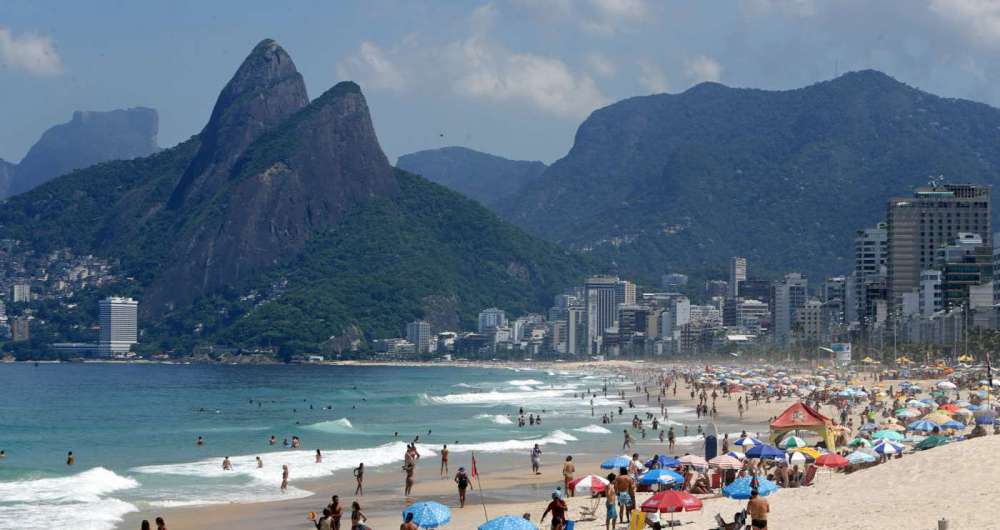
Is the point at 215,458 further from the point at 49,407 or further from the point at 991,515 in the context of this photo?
the point at 49,407

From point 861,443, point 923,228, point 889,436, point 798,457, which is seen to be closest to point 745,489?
point 798,457

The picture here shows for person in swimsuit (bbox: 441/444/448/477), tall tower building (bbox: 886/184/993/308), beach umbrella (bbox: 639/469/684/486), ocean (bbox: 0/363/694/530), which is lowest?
ocean (bbox: 0/363/694/530)

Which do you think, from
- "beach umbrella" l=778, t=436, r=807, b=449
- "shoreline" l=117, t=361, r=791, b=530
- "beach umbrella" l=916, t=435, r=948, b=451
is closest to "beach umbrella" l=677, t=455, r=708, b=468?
"beach umbrella" l=778, t=436, r=807, b=449

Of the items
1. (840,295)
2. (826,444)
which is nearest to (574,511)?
(826,444)

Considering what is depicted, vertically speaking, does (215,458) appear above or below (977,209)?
below

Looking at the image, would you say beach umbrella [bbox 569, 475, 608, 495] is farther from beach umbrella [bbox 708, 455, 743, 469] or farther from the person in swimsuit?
the person in swimsuit
